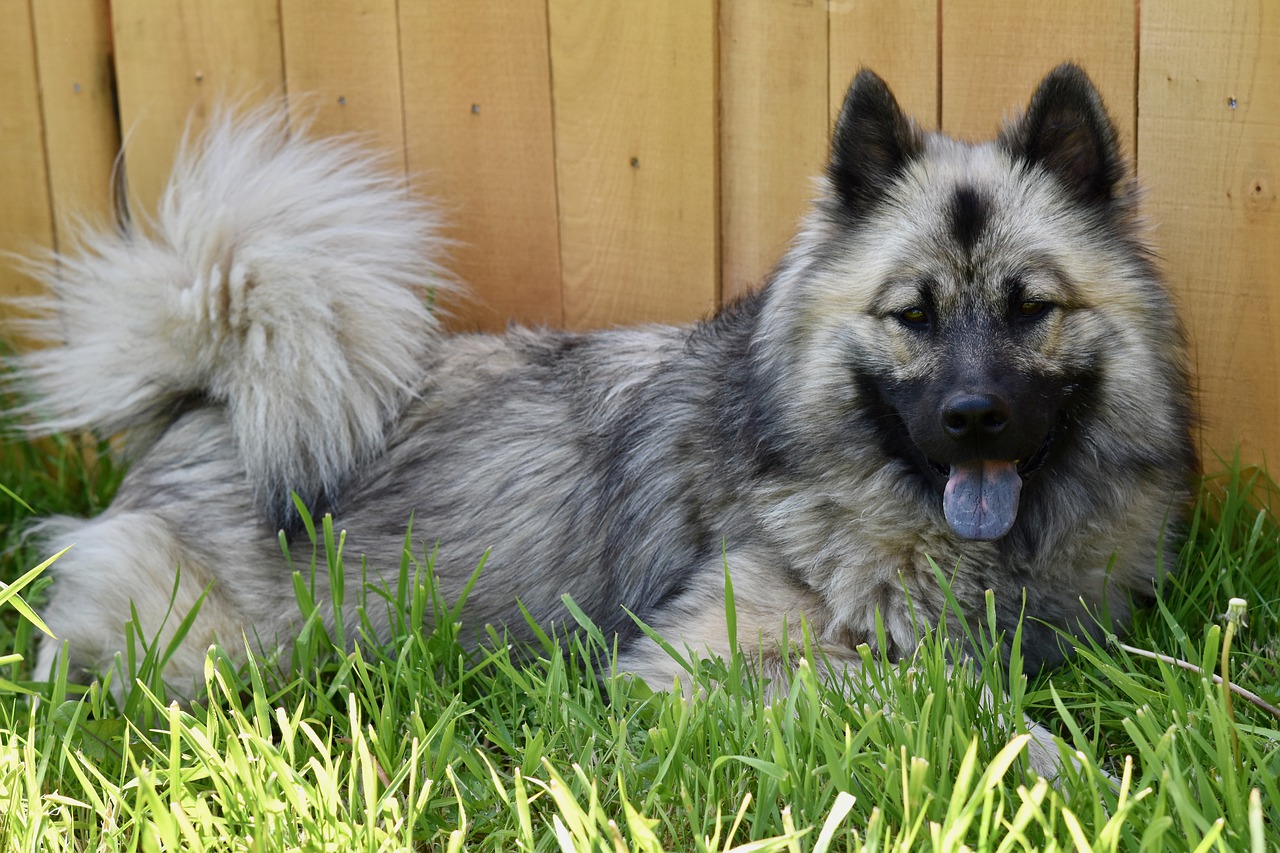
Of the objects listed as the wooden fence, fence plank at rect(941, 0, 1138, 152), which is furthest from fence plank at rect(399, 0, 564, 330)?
fence plank at rect(941, 0, 1138, 152)

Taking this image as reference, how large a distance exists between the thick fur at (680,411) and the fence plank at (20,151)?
445 millimetres

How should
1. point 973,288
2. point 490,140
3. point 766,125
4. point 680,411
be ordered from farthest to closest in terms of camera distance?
1. point 490,140
2. point 766,125
3. point 680,411
4. point 973,288

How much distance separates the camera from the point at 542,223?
337 centimetres

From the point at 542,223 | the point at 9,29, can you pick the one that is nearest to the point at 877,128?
the point at 542,223

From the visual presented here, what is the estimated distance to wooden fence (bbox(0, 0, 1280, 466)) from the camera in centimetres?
282

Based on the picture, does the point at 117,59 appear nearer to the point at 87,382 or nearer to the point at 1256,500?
the point at 87,382

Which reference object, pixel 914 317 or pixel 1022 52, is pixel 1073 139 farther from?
pixel 1022 52

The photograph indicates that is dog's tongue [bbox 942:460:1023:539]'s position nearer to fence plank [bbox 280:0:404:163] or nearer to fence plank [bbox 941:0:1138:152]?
fence plank [bbox 941:0:1138:152]

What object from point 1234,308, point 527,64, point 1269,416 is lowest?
point 1269,416

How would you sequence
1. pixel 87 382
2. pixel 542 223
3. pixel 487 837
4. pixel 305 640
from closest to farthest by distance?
pixel 487 837
pixel 305 640
pixel 87 382
pixel 542 223

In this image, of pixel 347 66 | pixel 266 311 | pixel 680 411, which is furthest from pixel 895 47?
pixel 266 311

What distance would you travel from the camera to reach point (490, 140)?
3355 mm

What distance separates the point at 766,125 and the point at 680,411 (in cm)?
91

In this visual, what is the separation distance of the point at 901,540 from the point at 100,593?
71.3 inches
